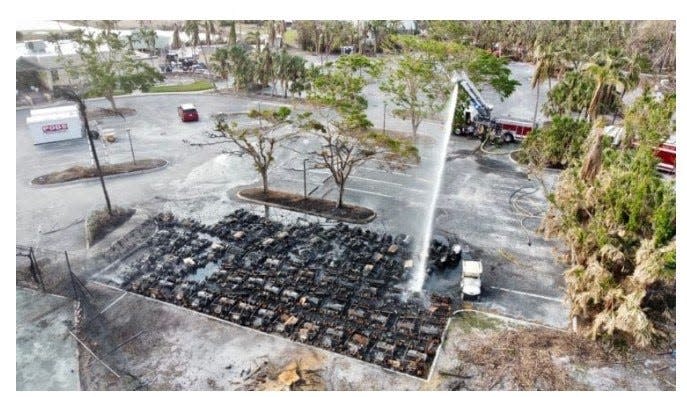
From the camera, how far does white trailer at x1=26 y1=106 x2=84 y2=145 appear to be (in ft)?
142

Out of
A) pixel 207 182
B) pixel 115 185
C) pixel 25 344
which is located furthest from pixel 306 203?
pixel 25 344

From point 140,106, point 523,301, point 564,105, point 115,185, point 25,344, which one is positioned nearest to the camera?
point 25,344

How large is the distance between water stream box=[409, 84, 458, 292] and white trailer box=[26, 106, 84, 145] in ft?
111

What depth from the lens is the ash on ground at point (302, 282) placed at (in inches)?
807

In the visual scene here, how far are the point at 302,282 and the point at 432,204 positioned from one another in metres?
12.7

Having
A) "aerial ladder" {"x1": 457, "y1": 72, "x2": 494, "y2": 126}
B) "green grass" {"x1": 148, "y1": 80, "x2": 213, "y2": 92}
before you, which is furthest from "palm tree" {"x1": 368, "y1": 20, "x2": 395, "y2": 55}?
"aerial ladder" {"x1": 457, "y1": 72, "x2": 494, "y2": 126}

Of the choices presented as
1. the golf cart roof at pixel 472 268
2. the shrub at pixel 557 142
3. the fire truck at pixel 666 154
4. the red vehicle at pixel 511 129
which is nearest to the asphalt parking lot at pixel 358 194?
the golf cart roof at pixel 472 268

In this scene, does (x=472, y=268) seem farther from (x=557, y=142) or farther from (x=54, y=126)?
(x=54, y=126)

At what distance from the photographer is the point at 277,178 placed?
120 ft

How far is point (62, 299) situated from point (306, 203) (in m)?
15.3

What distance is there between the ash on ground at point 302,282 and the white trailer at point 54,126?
2124 centimetres

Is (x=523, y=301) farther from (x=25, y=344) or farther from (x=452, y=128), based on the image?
Result: (x=452, y=128)

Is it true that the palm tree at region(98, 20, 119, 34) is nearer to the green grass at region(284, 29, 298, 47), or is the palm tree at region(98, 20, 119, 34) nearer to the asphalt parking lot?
the asphalt parking lot

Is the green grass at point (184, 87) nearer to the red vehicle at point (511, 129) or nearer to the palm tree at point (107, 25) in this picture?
the palm tree at point (107, 25)
